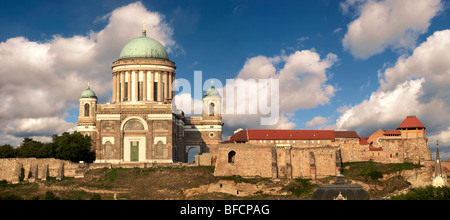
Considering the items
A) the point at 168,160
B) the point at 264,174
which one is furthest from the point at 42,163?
the point at 264,174

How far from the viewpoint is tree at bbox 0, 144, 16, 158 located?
84.6m

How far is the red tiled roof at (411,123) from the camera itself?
83.1 m

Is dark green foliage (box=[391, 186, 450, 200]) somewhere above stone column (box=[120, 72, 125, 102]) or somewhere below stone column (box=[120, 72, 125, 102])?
below

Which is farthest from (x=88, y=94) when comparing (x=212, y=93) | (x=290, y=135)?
(x=290, y=135)

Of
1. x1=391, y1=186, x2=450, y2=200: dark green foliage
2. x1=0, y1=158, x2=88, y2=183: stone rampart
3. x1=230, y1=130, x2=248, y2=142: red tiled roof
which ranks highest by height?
x1=230, y1=130, x2=248, y2=142: red tiled roof

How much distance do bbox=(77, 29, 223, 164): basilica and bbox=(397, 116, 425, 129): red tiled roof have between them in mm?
28158

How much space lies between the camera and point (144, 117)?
8681 cm

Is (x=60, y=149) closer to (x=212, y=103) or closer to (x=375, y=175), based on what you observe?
(x=212, y=103)

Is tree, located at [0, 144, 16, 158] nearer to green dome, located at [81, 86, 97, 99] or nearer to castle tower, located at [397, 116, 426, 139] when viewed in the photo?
green dome, located at [81, 86, 97, 99]

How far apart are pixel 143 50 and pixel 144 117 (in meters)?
13.6

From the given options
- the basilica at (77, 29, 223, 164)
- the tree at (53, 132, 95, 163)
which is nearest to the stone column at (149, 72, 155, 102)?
the basilica at (77, 29, 223, 164)

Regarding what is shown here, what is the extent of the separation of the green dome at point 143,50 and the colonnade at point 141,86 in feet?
9.18

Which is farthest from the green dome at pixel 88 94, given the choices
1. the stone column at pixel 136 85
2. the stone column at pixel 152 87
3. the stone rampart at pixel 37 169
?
the stone rampart at pixel 37 169
